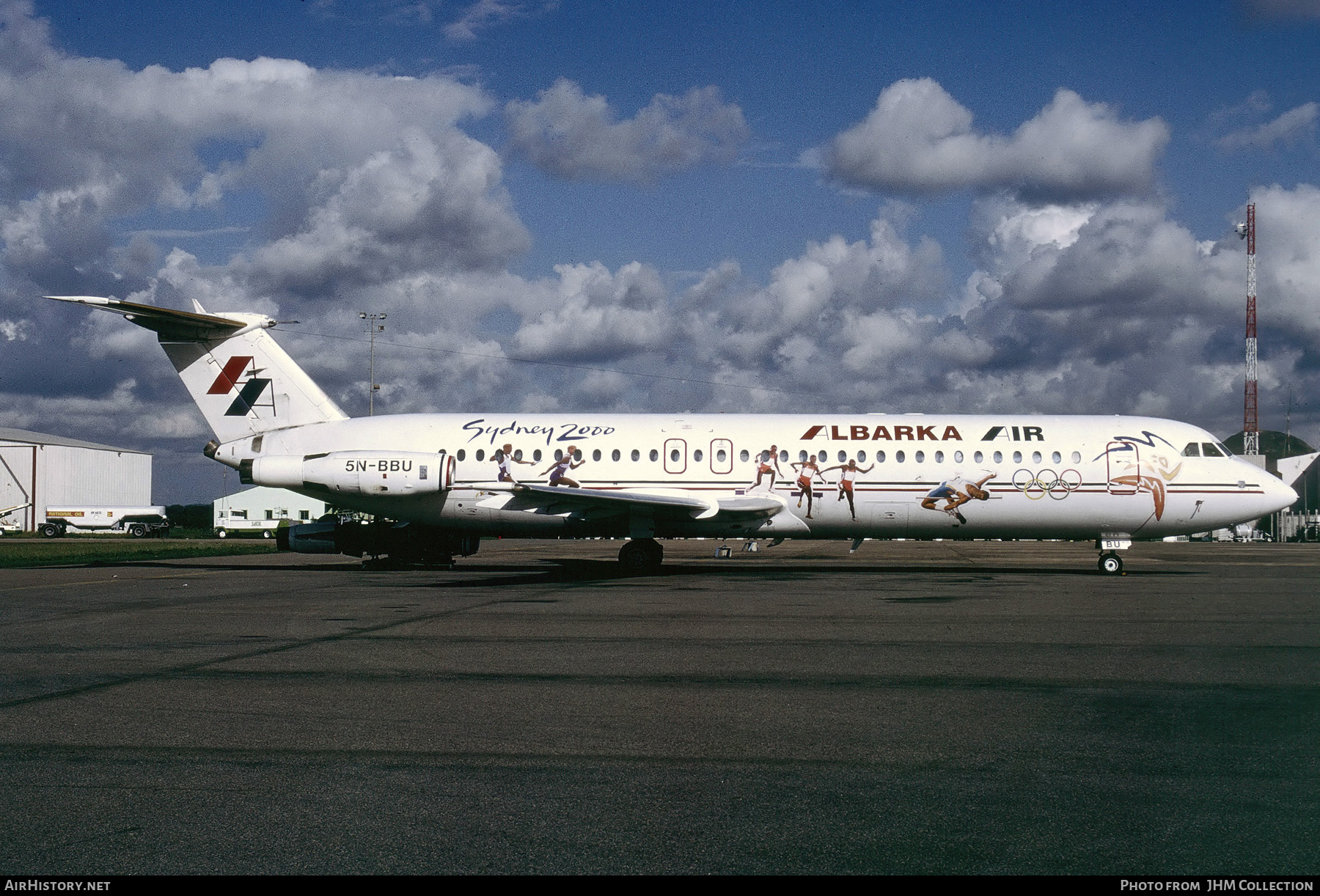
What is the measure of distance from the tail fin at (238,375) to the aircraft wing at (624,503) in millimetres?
5878

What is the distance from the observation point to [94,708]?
7.73 m

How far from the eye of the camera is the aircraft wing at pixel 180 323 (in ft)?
79.0

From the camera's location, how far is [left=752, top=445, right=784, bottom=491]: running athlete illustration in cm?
2398

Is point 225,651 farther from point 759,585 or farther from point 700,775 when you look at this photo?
point 759,585

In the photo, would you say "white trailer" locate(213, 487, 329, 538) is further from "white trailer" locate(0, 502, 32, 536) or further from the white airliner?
the white airliner

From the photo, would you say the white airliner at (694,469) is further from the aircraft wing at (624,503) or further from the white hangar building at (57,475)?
the white hangar building at (57,475)

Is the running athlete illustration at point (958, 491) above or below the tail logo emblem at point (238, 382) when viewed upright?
below

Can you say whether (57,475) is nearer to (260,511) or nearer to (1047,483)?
(260,511)

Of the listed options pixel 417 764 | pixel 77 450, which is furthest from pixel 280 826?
pixel 77 450

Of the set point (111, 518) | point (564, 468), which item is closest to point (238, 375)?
point (564, 468)

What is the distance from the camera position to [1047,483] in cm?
2370

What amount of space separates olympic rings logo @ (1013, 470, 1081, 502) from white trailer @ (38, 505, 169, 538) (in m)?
68.5

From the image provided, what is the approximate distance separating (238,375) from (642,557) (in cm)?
1101

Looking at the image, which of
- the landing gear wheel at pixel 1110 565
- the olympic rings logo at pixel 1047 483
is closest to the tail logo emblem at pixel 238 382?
the olympic rings logo at pixel 1047 483
